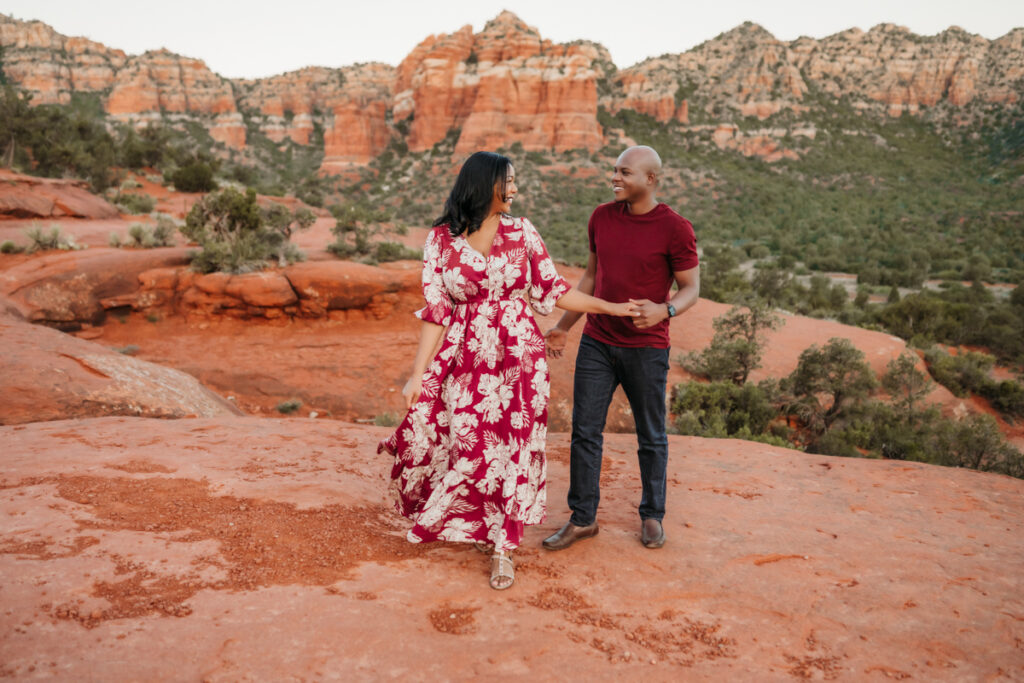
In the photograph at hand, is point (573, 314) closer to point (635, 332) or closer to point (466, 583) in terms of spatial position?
point (635, 332)

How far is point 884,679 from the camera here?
2.01 meters

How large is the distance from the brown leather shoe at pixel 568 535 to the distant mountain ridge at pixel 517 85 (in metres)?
50.8

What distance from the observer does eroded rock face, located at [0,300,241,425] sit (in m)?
5.22

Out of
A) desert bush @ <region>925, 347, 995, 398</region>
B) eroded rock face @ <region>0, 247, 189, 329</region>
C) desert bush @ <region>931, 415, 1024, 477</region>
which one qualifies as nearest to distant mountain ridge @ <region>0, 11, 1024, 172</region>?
desert bush @ <region>925, 347, 995, 398</region>

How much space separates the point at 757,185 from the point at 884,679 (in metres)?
50.0

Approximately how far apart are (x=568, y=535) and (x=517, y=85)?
55443 millimetres

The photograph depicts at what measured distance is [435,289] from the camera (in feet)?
8.80

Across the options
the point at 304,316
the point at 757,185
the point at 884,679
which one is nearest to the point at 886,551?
the point at 884,679

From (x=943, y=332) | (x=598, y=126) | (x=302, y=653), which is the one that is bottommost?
(x=943, y=332)

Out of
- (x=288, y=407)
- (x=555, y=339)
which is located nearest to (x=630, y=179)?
(x=555, y=339)

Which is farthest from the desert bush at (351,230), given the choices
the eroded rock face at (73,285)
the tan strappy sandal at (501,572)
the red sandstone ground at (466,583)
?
the tan strappy sandal at (501,572)

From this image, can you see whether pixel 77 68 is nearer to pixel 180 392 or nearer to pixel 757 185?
pixel 757 185

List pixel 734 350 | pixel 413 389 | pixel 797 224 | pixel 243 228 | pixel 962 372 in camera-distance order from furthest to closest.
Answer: pixel 797 224, pixel 243 228, pixel 962 372, pixel 734 350, pixel 413 389

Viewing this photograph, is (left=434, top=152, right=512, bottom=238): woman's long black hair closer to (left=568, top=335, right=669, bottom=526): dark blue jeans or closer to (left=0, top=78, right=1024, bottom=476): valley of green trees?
(left=568, top=335, right=669, bottom=526): dark blue jeans
